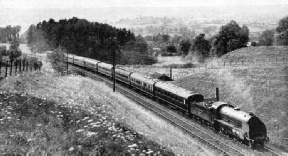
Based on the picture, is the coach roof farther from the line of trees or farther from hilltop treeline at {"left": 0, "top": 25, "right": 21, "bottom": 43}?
hilltop treeline at {"left": 0, "top": 25, "right": 21, "bottom": 43}

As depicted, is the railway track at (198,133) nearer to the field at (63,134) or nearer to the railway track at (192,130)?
the railway track at (192,130)

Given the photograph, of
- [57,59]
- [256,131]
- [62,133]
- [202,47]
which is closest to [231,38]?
[202,47]

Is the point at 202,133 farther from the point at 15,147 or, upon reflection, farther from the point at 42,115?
the point at 15,147

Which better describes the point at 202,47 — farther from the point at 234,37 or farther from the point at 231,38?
the point at 234,37

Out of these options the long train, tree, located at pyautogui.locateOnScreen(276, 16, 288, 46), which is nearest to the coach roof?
the long train

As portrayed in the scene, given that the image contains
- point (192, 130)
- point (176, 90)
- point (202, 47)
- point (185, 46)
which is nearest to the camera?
point (192, 130)

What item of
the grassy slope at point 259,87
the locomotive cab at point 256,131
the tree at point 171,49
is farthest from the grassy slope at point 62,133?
the tree at point 171,49
